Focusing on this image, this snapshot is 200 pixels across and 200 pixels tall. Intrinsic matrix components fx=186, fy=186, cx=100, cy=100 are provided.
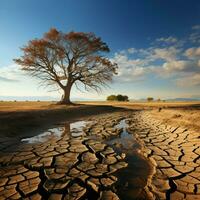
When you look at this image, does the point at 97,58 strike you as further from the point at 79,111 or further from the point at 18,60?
the point at 18,60

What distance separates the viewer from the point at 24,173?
3.62 meters

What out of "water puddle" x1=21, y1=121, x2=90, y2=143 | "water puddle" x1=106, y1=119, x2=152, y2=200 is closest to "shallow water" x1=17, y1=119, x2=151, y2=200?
"water puddle" x1=106, y1=119, x2=152, y2=200

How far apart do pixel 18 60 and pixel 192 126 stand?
57.8ft

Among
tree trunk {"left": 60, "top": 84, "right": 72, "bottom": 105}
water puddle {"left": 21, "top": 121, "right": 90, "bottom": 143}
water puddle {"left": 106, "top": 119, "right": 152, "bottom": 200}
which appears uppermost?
tree trunk {"left": 60, "top": 84, "right": 72, "bottom": 105}

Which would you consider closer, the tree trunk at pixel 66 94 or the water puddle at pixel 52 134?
the water puddle at pixel 52 134

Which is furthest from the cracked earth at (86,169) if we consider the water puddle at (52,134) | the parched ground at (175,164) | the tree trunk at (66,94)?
the tree trunk at (66,94)

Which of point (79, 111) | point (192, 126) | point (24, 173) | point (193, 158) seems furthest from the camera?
point (79, 111)

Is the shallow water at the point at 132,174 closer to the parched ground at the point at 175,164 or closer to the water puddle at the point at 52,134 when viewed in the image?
the parched ground at the point at 175,164

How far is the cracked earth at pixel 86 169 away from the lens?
294 cm

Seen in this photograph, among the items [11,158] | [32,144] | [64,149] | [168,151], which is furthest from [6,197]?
[168,151]

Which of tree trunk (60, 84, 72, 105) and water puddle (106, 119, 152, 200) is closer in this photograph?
water puddle (106, 119, 152, 200)

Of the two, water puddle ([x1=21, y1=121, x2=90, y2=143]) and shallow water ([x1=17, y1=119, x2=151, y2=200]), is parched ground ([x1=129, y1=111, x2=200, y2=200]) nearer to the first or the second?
shallow water ([x1=17, y1=119, x2=151, y2=200])

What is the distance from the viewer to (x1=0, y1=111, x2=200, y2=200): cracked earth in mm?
2936

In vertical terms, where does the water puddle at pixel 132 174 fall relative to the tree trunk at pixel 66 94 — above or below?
below
